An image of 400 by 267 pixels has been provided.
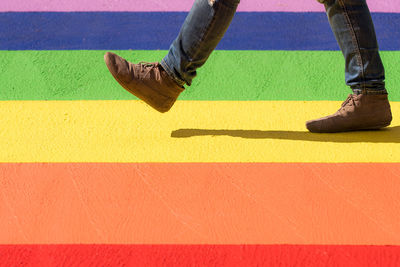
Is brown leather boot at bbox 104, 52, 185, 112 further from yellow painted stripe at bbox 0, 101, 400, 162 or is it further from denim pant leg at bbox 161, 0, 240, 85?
yellow painted stripe at bbox 0, 101, 400, 162

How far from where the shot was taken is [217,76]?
128 inches

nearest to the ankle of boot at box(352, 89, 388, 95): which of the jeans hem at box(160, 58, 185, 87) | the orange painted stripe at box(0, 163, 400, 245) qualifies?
the orange painted stripe at box(0, 163, 400, 245)

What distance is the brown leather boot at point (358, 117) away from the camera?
2520mm

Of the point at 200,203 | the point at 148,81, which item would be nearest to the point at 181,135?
the point at 148,81

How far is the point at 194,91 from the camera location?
3092mm

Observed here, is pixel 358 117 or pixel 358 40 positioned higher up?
pixel 358 40

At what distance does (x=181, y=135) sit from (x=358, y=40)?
2.64ft

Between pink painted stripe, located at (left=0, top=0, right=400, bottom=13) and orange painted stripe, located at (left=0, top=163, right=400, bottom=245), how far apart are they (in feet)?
7.00

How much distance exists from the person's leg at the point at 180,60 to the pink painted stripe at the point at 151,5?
5.60ft

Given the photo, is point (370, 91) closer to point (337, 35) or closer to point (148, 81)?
point (337, 35)
